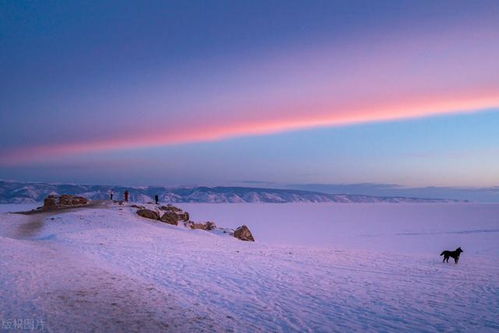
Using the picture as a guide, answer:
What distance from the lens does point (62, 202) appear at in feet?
148

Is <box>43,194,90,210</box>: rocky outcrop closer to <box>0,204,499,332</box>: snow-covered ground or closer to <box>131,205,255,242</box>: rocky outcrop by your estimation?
<box>131,205,255,242</box>: rocky outcrop

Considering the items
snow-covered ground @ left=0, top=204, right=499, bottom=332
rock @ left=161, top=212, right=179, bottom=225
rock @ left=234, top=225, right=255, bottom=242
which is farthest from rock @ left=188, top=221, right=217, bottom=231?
snow-covered ground @ left=0, top=204, right=499, bottom=332

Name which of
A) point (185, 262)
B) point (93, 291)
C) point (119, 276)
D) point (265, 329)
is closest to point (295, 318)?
point (265, 329)

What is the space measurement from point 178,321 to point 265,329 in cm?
208

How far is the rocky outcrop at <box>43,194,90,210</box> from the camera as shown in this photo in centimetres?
4366

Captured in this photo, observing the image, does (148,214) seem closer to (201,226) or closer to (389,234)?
(201,226)

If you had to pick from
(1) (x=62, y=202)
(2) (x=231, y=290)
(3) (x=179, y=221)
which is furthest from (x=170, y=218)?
(2) (x=231, y=290)

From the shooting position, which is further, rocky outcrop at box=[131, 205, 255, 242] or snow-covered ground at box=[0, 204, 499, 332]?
rocky outcrop at box=[131, 205, 255, 242]

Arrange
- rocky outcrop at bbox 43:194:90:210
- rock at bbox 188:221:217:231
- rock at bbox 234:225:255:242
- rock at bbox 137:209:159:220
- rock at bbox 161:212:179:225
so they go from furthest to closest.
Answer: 1. rocky outcrop at bbox 43:194:90:210
2. rock at bbox 188:221:217:231
3. rock at bbox 161:212:179:225
4. rock at bbox 137:209:159:220
5. rock at bbox 234:225:255:242

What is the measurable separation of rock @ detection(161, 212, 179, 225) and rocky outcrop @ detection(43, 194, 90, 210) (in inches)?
464

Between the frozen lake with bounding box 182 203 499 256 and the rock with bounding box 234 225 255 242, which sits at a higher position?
the rock with bounding box 234 225 255 242

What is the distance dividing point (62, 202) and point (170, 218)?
603 inches

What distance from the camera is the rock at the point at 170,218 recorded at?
125ft

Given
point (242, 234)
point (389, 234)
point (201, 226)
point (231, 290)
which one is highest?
point (231, 290)
